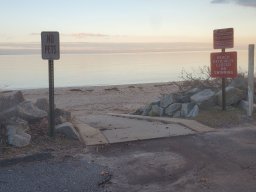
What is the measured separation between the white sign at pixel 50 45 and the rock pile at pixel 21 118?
1.30 metres

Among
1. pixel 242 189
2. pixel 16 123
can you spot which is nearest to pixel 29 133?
pixel 16 123

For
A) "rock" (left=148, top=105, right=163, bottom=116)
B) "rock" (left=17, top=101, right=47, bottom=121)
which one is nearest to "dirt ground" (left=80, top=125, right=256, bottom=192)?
"rock" (left=17, top=101, right=47, bottom=121)

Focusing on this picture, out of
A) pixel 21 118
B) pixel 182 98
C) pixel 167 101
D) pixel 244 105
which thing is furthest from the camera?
pixel 167 101

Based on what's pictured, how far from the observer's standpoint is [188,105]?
1201 centimetres

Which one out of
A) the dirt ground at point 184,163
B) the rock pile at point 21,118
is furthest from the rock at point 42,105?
the dirt ground at point 184,163

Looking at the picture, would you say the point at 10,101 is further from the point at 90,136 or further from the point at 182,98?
the point at 182,98

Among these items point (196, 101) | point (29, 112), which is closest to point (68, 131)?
point (29, 112)

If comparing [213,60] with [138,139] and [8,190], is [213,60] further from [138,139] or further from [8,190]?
[8,190]

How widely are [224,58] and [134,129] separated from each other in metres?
3.08

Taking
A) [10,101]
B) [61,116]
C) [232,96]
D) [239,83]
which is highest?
[239,83]

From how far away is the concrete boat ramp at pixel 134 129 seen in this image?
8.95m

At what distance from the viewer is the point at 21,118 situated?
30.0 feet

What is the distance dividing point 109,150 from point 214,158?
1.78m

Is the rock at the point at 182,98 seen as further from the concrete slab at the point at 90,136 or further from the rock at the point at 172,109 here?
the concrete slab at the point at 90,136
